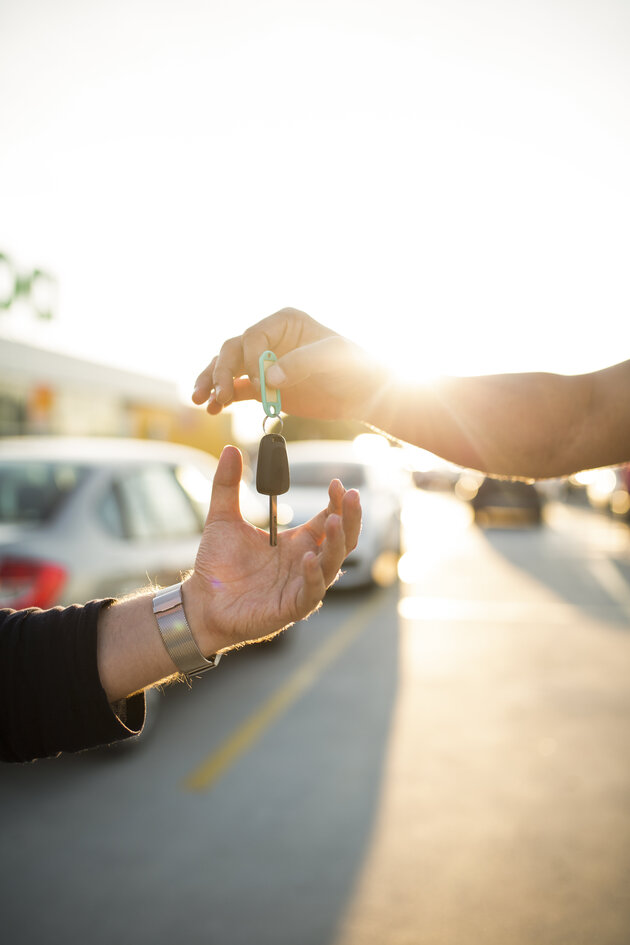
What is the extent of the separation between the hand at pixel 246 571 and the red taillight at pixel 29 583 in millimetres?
2503

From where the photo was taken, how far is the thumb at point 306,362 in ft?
5.10

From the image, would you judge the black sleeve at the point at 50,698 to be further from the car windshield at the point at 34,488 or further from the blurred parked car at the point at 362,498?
the blurred parked car at the point at 362,498

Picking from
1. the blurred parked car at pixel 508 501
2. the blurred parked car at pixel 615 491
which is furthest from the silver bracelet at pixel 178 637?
the blurred parked car at pixel 508 501

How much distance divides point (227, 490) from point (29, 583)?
2654 mm

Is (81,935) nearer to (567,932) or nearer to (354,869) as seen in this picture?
(354,869)

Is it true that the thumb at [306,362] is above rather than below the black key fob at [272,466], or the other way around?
above

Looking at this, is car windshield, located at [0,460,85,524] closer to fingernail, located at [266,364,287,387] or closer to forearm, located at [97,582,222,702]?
forearm, located at [97,582,222,702]

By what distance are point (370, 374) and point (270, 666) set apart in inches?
213

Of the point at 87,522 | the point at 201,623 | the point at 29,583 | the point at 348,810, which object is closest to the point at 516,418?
the point at 201,623

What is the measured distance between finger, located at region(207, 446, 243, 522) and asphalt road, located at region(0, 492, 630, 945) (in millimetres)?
1877

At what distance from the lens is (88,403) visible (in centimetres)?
3147

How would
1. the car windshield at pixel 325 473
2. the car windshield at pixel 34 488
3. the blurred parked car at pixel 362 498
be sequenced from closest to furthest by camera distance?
the car windshield at pixel 34 488, the blurred parked car at pixel 362 498, the car windshield at pixel 325 473

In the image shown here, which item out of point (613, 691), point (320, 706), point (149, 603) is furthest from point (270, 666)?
point (149, 603)

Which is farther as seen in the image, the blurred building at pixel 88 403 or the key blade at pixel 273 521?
the blurred building at pixel 88 403
